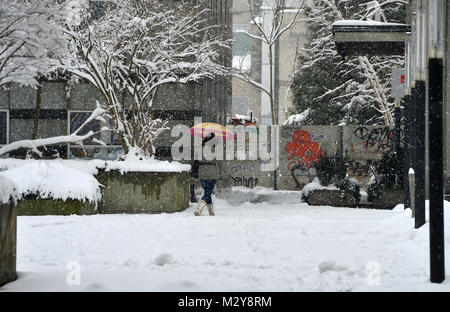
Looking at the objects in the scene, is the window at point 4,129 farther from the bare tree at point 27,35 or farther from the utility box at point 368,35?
the bare tree at point 27,35

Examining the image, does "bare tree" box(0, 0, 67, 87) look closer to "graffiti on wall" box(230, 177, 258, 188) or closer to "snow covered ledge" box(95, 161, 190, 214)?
"snow covered ledge" box(95, 161, 190, 214)

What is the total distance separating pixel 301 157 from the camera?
23.2m

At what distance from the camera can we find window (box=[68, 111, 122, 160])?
1942 centimetres

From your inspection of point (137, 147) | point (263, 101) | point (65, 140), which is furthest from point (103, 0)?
point (263, 101)

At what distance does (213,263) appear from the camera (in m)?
7.09

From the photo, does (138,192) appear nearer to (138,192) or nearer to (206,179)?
(138,192)

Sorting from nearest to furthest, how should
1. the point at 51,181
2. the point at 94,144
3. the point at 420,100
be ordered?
the point at 420,100 < the point at 51,181 < the point at 94,144

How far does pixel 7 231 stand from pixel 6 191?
0.37 metres

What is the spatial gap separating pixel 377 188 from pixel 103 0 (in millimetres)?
9869

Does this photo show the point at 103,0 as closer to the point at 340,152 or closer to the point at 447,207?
the point at 340,152

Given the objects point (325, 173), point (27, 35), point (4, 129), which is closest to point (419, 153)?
point (27, 35)

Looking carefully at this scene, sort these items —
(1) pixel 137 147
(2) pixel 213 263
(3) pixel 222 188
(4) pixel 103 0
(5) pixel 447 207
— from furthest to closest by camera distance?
(3) pixel 222 188
(4) pixel 103 0
(1) pixel 137 147
(5) pixel 447 207
(2) pixel 213 263

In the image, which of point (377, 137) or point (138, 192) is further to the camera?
point (377, 137)

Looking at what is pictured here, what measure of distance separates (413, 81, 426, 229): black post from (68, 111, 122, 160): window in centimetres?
1186
